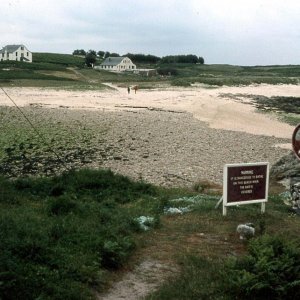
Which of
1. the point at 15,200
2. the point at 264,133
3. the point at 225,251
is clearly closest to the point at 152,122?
the point at 264,133

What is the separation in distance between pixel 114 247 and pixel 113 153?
16238 millimetres

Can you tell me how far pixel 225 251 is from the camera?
7.79m

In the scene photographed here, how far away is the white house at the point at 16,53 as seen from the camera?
376 feet

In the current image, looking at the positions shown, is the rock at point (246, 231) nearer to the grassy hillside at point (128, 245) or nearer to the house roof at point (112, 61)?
the grassy hillside at point (128, 245)

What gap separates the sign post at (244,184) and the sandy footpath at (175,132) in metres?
8.25

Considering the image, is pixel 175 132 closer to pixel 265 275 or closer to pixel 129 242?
pixel 129 242

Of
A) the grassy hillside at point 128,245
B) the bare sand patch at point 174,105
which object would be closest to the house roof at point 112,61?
the bare sand patch at point 174,105

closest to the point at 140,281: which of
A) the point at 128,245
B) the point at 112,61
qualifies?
the point at 128,245

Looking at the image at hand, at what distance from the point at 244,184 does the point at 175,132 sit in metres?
21.5

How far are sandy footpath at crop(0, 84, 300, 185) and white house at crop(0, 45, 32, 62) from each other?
6061 centimetres

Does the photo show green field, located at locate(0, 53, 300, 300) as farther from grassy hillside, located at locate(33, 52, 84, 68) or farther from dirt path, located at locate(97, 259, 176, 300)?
grassy hillside, located at locate(33, 52, 84, 68)

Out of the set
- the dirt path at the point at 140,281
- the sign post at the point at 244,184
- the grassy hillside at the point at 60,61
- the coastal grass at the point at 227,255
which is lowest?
the dirt path at the point at 140,281

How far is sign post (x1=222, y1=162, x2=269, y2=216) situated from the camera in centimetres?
934

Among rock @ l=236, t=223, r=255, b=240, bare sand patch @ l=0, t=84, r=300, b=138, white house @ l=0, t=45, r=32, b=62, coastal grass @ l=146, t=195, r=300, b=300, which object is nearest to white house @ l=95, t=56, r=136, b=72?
white house @ l=0, t=45, r=32, b=62
